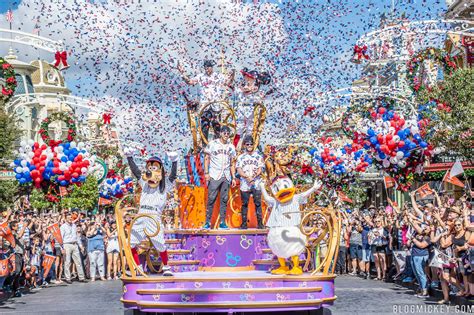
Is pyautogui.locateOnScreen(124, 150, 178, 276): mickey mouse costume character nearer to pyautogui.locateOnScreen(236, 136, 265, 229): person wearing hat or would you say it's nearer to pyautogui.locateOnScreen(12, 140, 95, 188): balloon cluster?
pyautogui.locateOnScreen(236, 136, 265, 229): person wearing hat

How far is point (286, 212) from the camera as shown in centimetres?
1102

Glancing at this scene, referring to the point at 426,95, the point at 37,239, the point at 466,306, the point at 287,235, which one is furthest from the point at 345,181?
the point at 287,235

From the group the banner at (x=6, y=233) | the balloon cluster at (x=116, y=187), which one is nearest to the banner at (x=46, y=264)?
the banner at (x=6, y=233)

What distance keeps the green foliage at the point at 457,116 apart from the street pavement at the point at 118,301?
18.4 feet

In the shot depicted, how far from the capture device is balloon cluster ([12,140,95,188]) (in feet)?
67.0

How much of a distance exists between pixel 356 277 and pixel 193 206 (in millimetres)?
11146

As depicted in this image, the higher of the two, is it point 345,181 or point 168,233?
point 345,181

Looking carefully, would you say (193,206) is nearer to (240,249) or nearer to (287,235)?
(240,249)

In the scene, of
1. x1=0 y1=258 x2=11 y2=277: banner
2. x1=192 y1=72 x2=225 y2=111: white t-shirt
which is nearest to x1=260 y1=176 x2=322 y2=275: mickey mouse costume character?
x1=192 y1=72 x2=225 y2=111: white t-shirt

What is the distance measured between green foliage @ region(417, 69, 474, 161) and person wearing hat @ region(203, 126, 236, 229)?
12.6 m

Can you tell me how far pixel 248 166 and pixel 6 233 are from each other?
669 centimetres

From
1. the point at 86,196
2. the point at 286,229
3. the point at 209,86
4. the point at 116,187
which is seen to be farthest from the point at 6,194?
the point at 286,229

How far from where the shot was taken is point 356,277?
2364 cm

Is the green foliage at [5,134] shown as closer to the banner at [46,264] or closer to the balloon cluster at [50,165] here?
the banner at [46,264]
